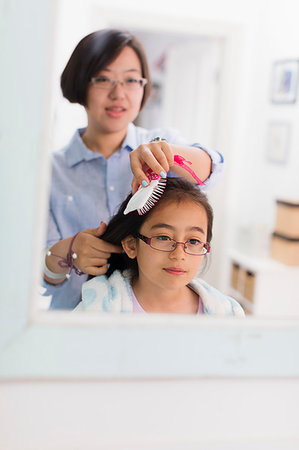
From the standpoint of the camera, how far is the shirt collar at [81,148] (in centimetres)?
73

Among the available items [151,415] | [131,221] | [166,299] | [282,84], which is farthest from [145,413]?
[282,84]

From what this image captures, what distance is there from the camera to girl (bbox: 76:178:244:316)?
28.1 inches

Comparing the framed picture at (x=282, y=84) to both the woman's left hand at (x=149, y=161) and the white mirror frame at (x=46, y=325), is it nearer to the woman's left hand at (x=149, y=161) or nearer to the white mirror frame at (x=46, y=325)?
the woman's left hand at (x=149, y=161)

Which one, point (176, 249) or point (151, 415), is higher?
point (176, 249)

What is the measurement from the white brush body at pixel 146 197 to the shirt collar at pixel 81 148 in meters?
0.07

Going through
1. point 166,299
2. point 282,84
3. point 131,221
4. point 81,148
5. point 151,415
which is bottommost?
point 151,415

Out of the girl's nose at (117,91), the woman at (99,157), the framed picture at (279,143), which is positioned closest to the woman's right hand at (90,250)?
the woman at (99,157)

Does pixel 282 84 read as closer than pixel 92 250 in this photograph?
No

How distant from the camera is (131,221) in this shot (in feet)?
2.38

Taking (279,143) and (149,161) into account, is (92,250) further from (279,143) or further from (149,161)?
(279,143)

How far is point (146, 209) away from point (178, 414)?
1.00 feet

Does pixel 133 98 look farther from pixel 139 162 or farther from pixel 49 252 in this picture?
pixel 49 252

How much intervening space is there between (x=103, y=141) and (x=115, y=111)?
0.05 meters

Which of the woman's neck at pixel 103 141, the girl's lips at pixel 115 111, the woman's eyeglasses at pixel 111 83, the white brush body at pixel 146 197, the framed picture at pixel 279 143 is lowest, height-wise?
the white brush body at pixel 146 197
